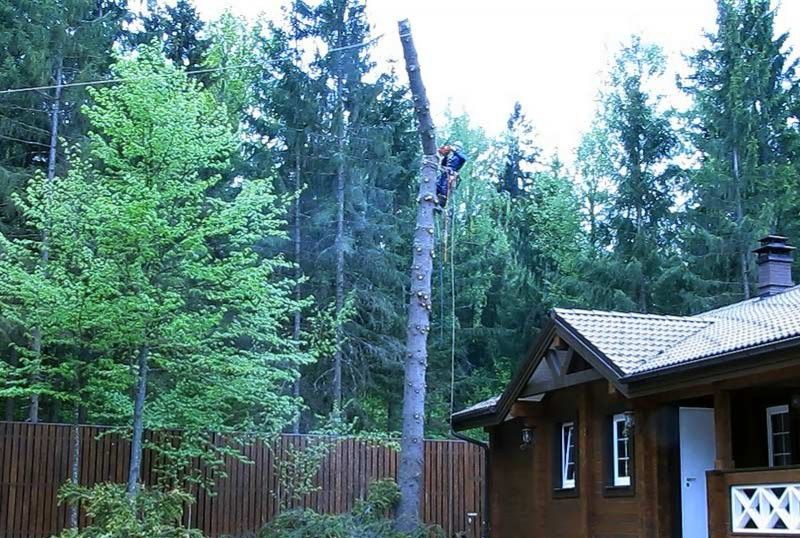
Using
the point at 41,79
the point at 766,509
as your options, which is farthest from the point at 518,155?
the point at 766,509

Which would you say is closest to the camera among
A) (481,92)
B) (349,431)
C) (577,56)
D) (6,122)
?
(6,122)

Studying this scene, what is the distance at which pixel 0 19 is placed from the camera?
18203 millimetres

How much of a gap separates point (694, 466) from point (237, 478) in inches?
323

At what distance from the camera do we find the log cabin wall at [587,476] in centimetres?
1063

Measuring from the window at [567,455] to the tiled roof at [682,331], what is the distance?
160 centimetres

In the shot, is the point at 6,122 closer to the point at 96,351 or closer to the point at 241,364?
the point at 96,351

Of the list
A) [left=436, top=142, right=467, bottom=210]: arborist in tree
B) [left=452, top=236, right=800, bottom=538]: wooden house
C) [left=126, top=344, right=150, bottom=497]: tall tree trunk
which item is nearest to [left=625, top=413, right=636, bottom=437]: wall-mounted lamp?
[left=452, top=236, right=800, bottom=538]: wooden house

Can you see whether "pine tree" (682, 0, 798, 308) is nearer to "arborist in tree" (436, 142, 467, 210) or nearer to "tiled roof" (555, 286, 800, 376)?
"tiled roof" (555, 286, 800, 376)

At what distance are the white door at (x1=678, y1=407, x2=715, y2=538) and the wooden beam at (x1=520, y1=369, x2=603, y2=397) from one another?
3.60 feet

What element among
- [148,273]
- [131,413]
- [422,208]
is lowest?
[131,413]

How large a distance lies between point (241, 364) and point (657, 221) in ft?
41.7

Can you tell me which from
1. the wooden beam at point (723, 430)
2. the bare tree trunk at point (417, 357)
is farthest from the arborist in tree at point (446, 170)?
the wooden beam at point (723, 430)

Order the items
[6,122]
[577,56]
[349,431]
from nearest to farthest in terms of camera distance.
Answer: [6,122] < [349,431] < [577,56]

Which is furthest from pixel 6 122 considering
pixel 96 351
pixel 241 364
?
pixel 241 364
